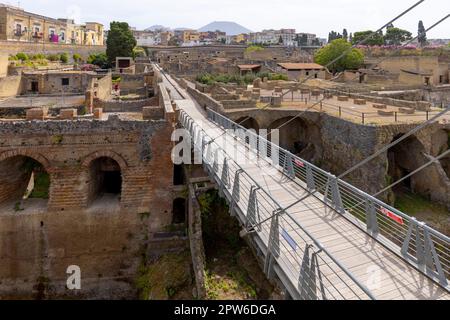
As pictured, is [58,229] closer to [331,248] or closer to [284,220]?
[284,220]

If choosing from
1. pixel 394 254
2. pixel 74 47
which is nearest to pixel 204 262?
pixel 394 254

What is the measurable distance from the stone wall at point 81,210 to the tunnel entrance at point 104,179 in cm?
61

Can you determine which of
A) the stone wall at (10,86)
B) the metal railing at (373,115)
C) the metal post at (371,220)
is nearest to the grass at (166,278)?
the metal post at (371,220)

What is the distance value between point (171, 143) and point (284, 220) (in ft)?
26.5

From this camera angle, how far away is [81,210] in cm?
1417

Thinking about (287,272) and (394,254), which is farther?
(394,254)

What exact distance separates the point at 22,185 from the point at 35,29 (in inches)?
1921

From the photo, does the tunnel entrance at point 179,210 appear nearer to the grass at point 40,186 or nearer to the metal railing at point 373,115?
the grass at point 40,186

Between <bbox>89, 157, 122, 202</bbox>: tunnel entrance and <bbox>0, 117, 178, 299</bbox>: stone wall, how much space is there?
612mm

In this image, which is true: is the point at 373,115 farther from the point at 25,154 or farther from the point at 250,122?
the point at 25,154

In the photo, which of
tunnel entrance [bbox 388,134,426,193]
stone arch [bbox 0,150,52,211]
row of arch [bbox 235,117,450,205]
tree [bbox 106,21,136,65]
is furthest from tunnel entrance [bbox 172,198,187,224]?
tree [bbox 106,21,136,65]

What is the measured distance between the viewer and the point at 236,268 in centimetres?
1052

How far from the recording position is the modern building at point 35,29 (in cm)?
4662

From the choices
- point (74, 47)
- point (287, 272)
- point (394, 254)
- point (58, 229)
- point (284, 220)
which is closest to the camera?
point (287, 272)
